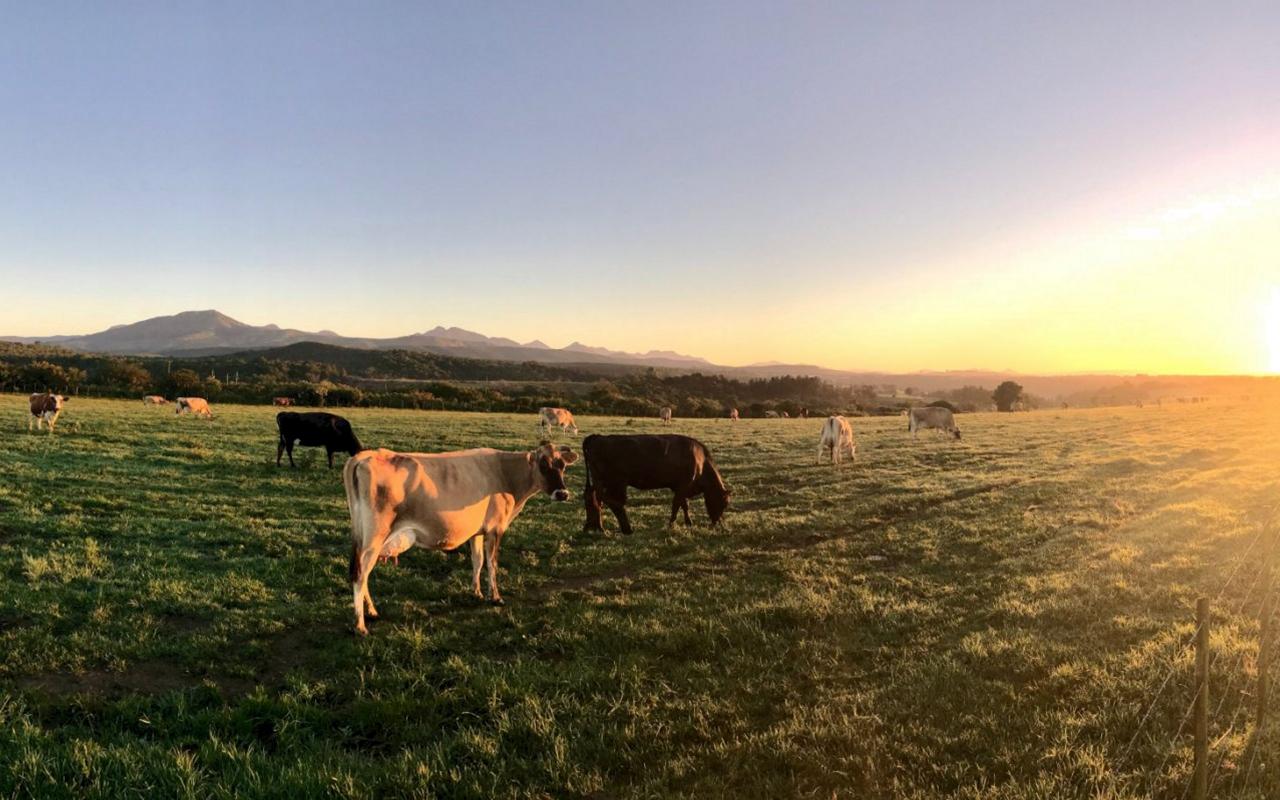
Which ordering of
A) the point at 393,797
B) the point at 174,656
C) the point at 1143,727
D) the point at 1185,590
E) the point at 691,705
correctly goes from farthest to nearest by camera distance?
the point at 1185,590 < the point at 174,656 < the point at 691,705 < the point at 1143,727 < the point at 393,797

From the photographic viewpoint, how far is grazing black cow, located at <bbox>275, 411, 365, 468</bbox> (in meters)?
20.0

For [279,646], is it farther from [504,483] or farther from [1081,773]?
[1081,773]

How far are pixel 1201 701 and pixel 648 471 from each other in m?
10.3

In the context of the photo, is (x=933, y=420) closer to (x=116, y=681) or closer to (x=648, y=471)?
(x=648, y=471)

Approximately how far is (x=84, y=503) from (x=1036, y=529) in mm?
19780

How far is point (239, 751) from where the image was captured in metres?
4.82

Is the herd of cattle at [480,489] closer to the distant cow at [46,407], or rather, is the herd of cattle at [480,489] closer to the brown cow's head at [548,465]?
the brown cow's head at [548,465]

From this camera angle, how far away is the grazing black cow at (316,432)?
20016mm

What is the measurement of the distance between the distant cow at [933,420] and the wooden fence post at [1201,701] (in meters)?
33.9

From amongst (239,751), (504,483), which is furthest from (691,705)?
(504,483)

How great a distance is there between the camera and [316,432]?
20.4 meters

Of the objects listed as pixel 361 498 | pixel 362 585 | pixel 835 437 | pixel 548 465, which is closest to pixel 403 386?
pixel 835 437

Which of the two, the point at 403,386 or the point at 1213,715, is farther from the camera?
the point at 403,386

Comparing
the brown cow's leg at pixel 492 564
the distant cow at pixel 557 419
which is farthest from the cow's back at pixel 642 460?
the distant cow at pixel 557 419
